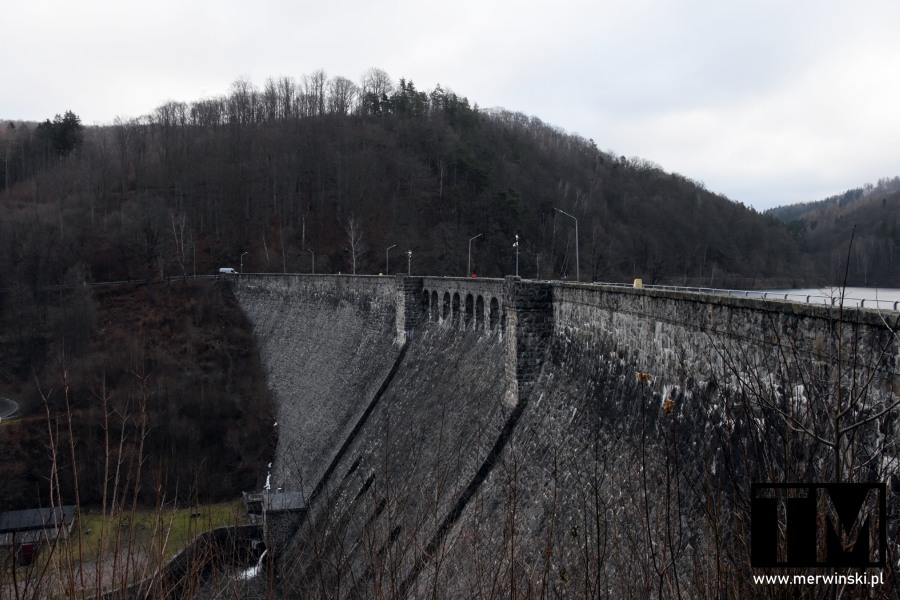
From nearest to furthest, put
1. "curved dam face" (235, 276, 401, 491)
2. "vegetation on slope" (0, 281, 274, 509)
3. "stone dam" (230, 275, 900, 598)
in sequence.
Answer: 1. "stone dam" (230, 275, 900, 598)
2. "curved dam face" (235, 276, 401, 491)
3. "vegetation on slope" (0, 281, 274, 509)

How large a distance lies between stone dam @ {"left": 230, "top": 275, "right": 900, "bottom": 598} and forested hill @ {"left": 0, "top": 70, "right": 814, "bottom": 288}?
36.9 metres

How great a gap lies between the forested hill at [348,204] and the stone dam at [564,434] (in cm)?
3690

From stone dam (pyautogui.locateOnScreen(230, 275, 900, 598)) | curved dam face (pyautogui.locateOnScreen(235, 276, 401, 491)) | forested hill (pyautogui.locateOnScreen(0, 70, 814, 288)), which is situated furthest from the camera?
forested hill (pyautogui.locateOnScreen(0, 70, 814, 288))

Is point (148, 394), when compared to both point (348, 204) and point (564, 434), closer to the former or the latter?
point (564, 434)

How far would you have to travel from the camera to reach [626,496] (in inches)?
477

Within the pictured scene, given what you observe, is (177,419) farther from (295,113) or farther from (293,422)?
(295,113)

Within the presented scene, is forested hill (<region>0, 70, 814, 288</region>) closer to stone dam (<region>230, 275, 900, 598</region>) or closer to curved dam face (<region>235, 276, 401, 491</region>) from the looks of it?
curved dam face (<region>235, 276, 401, 491</region>)

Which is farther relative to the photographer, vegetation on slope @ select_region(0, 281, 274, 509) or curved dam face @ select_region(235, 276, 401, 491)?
vegetation on slope @ select_region(0, 281, 274, 509)

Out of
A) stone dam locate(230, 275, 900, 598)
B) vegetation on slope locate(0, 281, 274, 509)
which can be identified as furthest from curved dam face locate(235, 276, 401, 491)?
vegetation on slope locate(0, 281, 274, 509)

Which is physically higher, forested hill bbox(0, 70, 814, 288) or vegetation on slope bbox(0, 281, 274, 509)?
forested hill bbox(0, 70, 814, 288)

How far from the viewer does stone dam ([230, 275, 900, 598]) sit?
20.7 feet

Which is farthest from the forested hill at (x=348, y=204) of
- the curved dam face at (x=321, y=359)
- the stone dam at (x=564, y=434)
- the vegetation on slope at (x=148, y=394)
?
the stone dam at (x=564, y=434)

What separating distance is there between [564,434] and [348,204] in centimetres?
6493

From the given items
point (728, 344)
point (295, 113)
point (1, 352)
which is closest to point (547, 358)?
point (728, 344)
